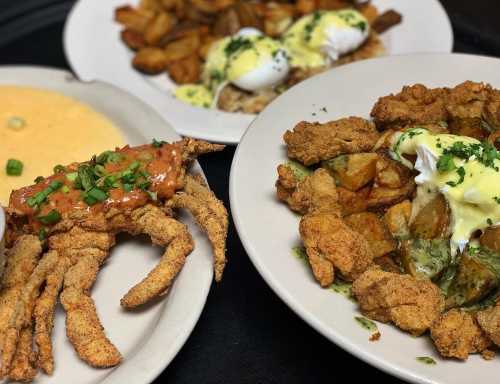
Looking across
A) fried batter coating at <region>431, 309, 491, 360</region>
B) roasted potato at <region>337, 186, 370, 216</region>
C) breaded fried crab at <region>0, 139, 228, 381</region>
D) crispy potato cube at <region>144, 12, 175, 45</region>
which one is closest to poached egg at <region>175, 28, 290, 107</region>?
crispy potato cube at <region>144, 12, 175, 45</region>

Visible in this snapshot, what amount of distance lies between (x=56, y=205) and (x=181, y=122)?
96 centimetres

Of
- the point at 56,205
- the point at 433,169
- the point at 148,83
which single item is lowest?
the point at 148,83

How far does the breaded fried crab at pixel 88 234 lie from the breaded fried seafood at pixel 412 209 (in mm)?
370

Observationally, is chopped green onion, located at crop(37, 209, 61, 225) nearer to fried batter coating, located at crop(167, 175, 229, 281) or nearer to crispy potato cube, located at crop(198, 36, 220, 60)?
fried batter coating, located at crop(167, 175, 229, 281)

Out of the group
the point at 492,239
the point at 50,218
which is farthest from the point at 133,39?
the point at 492,239

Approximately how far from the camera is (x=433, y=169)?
2039 millimetres

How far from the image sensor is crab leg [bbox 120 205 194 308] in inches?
80.4

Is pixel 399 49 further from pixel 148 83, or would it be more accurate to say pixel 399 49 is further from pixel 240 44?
pixel 148 83

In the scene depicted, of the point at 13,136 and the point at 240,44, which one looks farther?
the point at 240,44

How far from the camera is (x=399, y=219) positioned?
2.13 m

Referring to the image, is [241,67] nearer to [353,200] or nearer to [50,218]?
[353,200]

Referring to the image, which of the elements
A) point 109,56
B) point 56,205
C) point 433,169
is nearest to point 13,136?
point 56,205

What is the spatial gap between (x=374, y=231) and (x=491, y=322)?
491mm

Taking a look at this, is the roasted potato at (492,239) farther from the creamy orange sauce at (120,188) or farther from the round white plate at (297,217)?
the creamy orange sauce at (120,188)
